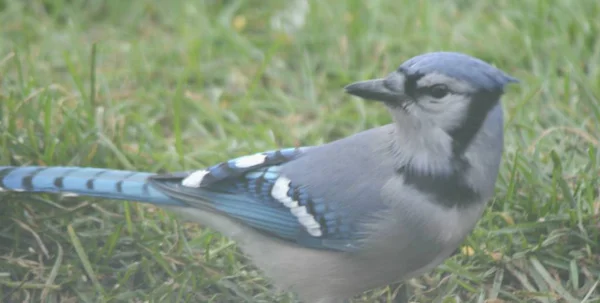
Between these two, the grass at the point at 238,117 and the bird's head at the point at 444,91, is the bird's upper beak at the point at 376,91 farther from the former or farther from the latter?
the grass at the point at 238,117

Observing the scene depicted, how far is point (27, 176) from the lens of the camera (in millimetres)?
3084

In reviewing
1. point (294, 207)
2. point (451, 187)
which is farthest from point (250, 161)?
point (451, 187)

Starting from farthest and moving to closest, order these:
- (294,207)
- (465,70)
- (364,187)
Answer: (294,207)
(364,187)
(465,70)

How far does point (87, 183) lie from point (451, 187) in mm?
1108

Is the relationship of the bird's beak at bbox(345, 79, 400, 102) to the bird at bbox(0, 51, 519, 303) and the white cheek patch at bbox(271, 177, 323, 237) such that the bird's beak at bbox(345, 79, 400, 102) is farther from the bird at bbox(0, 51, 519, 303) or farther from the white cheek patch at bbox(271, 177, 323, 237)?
the white cheek patch at bbox(271, 177, 323, 237)

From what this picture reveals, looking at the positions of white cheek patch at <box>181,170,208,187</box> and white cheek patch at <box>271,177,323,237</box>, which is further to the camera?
white cheek patch at <box>181,170,208,187</box>

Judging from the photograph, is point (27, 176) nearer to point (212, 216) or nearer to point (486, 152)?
point (212, 216)

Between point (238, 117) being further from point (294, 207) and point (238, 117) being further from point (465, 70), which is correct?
point (465, 70)

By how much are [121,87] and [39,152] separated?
0.99m

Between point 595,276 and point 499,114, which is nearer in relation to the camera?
point 499,114

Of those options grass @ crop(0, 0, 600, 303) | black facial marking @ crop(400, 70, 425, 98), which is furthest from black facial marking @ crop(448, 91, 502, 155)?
grass @ crop(0, 0, 600, 303)

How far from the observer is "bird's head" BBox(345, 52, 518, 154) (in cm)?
271

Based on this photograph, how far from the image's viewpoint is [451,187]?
8.98 feet

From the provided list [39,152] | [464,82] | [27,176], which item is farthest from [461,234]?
[39,152]
